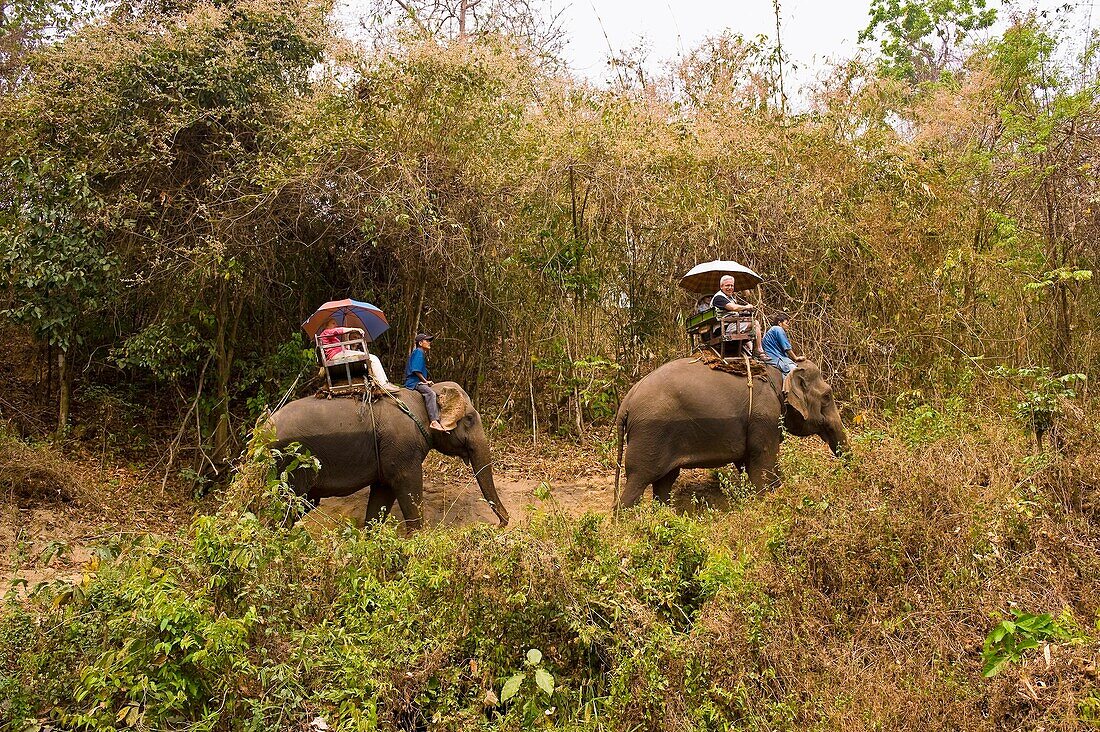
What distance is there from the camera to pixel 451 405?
8477 millimetres

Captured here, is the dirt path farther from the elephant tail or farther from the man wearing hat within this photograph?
the man wearing hat

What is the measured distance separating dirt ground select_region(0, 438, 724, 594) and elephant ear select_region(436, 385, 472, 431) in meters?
0.85

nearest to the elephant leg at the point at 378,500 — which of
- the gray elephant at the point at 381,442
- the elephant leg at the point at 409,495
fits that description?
the gray elephant at the point at 381,442

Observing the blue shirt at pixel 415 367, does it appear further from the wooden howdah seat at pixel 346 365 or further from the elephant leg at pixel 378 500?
the elephant leg at pixel 378 500

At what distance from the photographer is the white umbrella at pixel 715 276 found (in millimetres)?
9047

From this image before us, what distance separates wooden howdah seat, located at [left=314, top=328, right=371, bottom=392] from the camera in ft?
26.2

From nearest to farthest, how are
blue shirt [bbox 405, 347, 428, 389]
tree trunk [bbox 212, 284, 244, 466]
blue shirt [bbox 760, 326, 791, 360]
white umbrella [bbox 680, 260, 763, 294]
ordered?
blue shirt [bbox 405, 347, 428, 389] → blue shirt [bbox 760, 326, 791, 360] → white umbrella [bbox 680, 260, 763, 294] → tree trunk [bbox 212, 284, 244, 466]

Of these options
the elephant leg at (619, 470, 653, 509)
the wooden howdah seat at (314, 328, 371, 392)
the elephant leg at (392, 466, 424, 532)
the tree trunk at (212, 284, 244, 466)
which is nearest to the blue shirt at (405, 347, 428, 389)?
the wooden howdah seat at (314, 328, 371, 392)

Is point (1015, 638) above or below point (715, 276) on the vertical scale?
below

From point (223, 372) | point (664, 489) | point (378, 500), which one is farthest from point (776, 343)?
point (223, 372)

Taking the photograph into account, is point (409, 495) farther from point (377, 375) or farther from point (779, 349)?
point (779, 349)

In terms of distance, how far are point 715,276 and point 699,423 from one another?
198cm

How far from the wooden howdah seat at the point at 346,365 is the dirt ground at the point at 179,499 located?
1.15m

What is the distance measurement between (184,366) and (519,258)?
3965 mm
